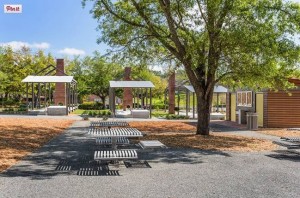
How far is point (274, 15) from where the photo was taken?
15.4 meters

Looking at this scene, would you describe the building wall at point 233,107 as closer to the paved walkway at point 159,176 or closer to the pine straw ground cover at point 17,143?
the pine straw ground cover at point 17,143

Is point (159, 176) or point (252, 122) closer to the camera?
point (159, 176)

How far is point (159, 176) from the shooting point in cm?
850

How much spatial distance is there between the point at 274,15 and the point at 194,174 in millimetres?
9148

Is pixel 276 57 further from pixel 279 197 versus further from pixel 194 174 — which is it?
pixel 279 197

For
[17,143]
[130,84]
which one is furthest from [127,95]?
[17,143]

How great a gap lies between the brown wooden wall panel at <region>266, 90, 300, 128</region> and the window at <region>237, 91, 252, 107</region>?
261 centimetres

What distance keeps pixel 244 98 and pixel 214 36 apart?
13.5 m

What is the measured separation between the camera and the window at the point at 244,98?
→ 27167 mm

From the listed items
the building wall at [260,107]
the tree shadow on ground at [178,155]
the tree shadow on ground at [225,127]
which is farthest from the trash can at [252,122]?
the tree shadow on ground at [178,155]

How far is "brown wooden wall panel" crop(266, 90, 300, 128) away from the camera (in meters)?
24.4

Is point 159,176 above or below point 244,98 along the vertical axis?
below

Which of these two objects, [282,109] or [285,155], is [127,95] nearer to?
[282,109]

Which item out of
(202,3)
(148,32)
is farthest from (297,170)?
(148,32)
